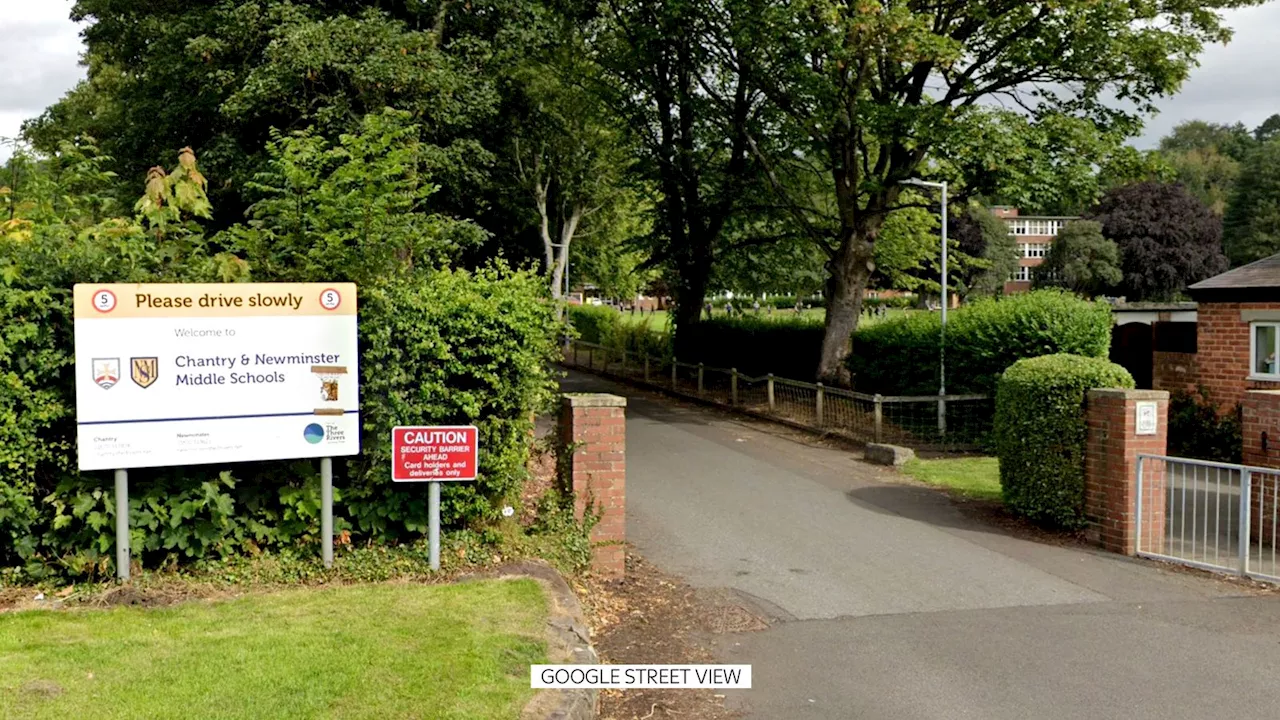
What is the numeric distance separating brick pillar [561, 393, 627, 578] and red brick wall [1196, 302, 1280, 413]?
12215 millimetres

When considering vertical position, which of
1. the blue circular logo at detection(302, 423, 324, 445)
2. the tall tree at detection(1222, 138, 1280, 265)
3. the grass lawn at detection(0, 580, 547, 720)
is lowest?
the grass lawn at detection(0, 580, 547, 720)

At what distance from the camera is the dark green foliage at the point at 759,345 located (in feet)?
82.4

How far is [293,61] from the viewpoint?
2062 cm

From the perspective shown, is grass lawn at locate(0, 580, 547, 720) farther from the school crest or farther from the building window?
the building window

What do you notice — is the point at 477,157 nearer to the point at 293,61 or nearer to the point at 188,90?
the point at 293,61

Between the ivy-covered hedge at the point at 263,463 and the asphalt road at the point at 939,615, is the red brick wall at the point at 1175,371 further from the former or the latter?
the ivy-covered hedge at the point at 263,463

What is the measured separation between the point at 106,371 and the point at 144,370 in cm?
24

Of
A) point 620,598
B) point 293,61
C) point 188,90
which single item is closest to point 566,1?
point 293,61

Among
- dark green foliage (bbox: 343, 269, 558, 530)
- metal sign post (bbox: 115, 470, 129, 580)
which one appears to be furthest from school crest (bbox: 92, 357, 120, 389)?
dark green foliage (bbox: 343, 269, 558, 530)

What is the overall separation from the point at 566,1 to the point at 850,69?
8.62 metres

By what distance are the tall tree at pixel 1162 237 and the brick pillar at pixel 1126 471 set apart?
237 feet

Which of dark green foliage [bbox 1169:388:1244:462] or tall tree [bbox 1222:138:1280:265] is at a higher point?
tall tree [bbox 1222:138:1280:265]

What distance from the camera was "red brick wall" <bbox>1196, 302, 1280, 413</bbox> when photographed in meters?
16.3

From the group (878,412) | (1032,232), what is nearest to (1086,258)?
(1032,232)
